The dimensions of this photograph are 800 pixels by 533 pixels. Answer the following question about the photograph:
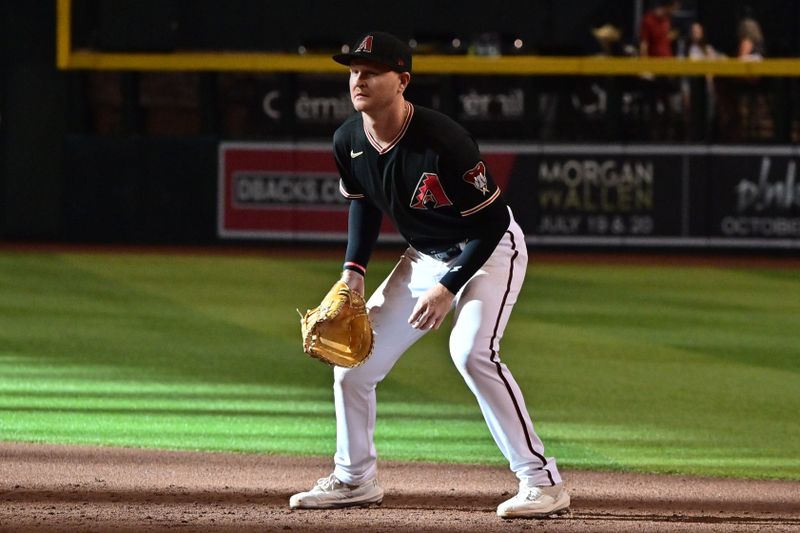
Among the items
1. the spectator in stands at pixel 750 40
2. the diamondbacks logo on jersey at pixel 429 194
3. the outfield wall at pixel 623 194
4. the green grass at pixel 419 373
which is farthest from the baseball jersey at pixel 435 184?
the spectator in stands at pixel 750 40

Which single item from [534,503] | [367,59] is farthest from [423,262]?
[534,503]

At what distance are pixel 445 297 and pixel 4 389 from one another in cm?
423

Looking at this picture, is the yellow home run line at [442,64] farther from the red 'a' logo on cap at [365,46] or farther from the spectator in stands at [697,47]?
the red 'a' logo on cap at [365,46]

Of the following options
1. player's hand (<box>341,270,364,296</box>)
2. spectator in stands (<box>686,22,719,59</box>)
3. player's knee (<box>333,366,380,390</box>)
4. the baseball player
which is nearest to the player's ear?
the baseball player

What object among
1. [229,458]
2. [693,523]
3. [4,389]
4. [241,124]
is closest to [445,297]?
[693,523]

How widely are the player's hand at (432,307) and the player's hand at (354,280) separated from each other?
14.4 inches

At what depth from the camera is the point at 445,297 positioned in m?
5.19

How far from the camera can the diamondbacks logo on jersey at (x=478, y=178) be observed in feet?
17.0

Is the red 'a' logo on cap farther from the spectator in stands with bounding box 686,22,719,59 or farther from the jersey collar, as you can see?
the spectator in stands with bounding box 686,22,719,59

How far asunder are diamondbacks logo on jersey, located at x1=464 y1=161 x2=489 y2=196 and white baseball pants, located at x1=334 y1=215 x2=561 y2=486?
0.31 metres

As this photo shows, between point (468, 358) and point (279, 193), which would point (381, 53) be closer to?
point (468, 358)

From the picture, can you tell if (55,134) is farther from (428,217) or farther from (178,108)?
(428,217)

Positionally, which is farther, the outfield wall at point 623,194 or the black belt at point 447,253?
the outfield wall at point 623,194

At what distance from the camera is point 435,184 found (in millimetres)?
5223
